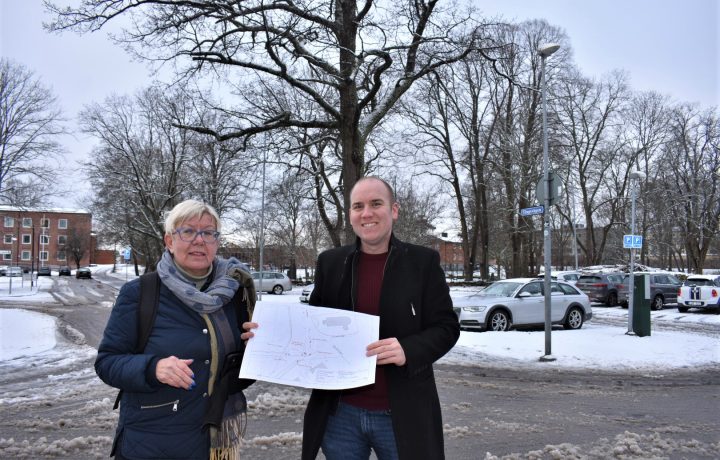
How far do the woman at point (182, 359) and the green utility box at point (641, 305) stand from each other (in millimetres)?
13145

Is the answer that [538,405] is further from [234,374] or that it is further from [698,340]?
[698,340]

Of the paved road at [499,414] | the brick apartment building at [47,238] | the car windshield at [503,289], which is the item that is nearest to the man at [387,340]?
the paved road at [499,414]

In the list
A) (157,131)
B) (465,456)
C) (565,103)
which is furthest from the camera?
(565,103)

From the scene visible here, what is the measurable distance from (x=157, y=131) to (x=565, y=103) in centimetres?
3169

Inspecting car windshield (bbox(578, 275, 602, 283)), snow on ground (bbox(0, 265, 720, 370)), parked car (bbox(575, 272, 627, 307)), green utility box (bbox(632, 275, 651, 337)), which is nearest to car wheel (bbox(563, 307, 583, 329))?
snow on ground (bbox(0, 265, 720, 370))

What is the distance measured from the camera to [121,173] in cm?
3086

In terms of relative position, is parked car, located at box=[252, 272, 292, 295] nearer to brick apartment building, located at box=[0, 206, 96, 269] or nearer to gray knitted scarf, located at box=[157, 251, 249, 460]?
gray knitted scarf, located at box=[157, 251, 249, 460]

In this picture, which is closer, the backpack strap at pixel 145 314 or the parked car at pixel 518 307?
the backpack strap at pixel 145 314

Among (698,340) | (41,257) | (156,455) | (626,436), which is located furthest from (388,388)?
(41,257)

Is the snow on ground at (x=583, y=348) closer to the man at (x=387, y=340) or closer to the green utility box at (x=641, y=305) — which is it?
the green utility box at (x=641, y=305)

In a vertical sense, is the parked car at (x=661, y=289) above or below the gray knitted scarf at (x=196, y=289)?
below

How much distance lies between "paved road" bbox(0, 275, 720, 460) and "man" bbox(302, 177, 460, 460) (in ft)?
8.71

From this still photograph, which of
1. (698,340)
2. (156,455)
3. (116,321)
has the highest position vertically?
(116,321)

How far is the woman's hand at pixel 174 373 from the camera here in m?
2.06
